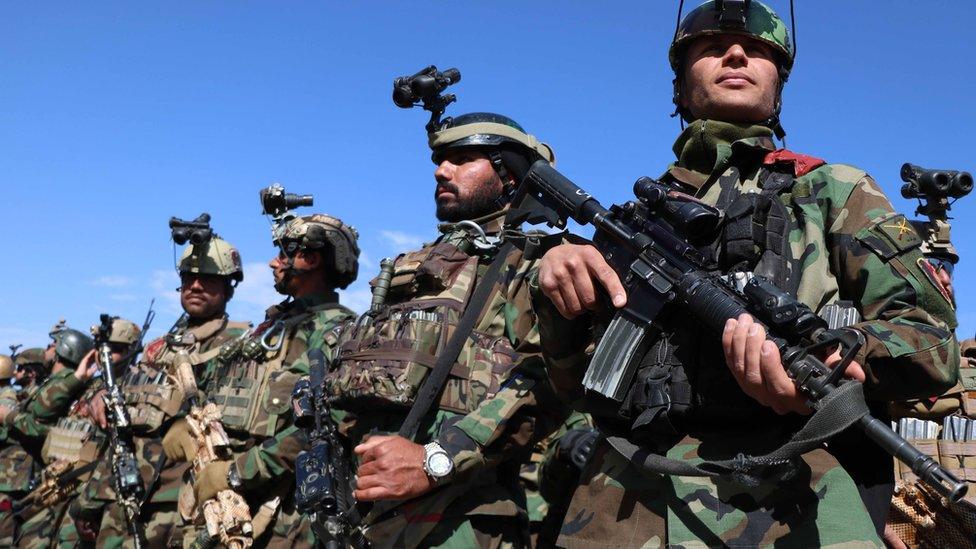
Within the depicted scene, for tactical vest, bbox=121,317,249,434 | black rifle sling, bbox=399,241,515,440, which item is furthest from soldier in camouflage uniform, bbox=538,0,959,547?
tactical vest, bbox=121,317,249,434

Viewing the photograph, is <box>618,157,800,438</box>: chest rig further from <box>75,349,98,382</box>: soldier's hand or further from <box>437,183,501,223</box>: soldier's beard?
<box>75,349,98,382</box>: soldier's hand

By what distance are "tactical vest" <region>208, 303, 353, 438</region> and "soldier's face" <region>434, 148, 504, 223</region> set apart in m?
1.68

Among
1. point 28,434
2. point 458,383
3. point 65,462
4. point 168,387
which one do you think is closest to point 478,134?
point 458,383

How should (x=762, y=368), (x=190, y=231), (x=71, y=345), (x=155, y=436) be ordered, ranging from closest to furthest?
1. (x=762, y=368)
2. (x=155, y=436)
3. (x=190, y=231)
4. (x=71, y=345)

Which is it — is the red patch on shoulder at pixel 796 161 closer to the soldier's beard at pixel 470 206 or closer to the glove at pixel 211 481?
the soldier's beard at pixel 470 206

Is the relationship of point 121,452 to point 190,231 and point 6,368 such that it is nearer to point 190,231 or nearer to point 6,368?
point 190,231

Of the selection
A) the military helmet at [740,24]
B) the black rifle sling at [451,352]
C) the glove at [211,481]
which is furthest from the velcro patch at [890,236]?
the glove at [211,481]

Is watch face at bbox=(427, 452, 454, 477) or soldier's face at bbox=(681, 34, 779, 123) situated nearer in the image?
soldier's face at bbox=(681, 34, 779, 123)

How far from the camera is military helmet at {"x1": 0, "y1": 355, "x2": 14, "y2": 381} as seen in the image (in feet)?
A: 51.9

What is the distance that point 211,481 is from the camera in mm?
6250

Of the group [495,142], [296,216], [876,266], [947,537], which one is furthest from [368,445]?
[296,216]

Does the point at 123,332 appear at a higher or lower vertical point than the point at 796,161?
higher

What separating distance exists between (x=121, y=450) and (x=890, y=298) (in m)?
6.79

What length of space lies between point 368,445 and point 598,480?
4.58 ft
